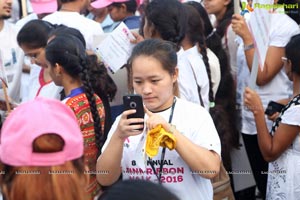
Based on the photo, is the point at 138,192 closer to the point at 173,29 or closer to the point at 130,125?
the point at 130,125

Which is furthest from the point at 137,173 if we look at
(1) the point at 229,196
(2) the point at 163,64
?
(1) the point at 229,196

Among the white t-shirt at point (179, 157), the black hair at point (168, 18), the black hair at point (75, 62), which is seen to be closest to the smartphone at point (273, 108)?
the black hair at point (168, 18)

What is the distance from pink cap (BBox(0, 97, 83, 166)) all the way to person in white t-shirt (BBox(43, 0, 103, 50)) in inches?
111

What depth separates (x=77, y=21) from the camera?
495 centimetres

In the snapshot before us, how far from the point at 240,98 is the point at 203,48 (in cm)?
70

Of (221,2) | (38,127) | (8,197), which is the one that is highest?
(38,127)

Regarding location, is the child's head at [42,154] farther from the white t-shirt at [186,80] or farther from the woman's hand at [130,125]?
the white t-shirt at [186,80]

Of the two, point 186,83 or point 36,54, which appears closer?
point 186,83

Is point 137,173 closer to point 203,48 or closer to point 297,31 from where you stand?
point 203,48

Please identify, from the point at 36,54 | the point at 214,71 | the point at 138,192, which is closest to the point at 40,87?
the point at 36,54

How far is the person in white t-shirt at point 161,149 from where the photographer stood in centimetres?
263

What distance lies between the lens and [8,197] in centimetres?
179

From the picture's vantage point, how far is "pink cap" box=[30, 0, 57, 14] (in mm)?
5797

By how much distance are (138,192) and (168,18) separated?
2.32m
